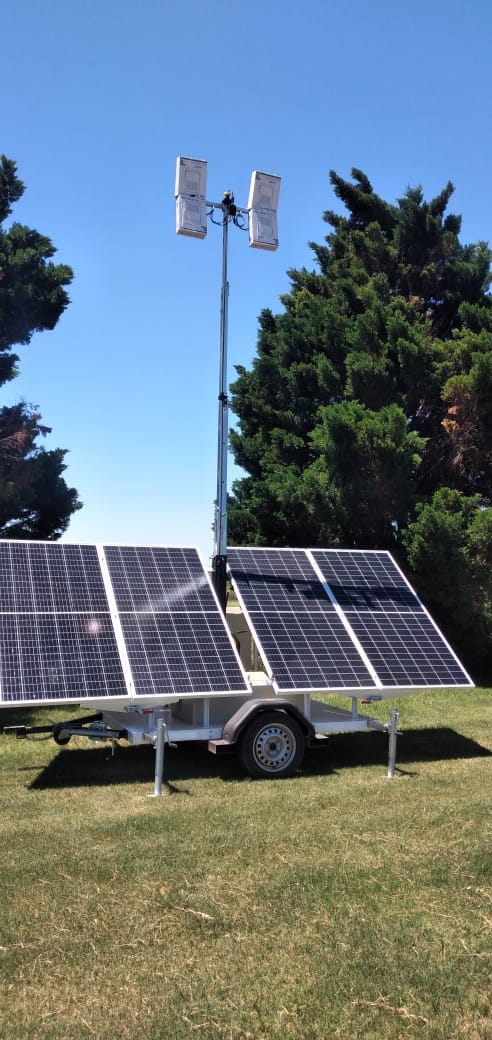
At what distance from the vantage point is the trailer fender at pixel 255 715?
9531 millimetres

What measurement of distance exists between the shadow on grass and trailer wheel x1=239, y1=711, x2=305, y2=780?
0.28m

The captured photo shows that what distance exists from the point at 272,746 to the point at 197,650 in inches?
60.6

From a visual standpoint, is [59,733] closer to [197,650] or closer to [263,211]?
[197,650]

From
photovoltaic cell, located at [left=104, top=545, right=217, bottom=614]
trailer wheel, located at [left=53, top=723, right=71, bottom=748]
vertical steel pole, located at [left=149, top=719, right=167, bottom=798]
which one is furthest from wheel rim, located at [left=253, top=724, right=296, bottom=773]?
trailer wheel, located at [left=53, top=723, right=71, bottom=748]

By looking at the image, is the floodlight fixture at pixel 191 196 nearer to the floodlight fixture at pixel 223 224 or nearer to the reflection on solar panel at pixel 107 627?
the floodlight fixture at pixel 223 224

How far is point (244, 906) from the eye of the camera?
5.80 metres

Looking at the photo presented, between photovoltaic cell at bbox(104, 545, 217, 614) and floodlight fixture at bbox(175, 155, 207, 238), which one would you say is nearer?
photovoltaic cell at bbox(104, 545, 217, 614)

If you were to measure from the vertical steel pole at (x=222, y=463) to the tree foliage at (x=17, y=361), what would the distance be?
9616 mm

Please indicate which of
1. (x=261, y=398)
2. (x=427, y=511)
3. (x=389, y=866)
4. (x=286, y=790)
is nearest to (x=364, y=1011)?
(x=389, y=866)

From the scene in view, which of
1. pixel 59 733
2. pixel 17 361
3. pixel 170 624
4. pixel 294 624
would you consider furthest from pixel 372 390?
pixel 59 733

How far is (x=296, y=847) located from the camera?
7.13m

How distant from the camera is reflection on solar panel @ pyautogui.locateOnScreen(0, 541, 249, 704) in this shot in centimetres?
903

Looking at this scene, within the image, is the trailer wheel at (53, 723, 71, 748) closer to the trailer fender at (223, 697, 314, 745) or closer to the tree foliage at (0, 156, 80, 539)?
the trailer fender at (223, 697, 314, 745)

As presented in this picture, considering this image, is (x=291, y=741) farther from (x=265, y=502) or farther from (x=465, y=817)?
(x=265, y=502)
